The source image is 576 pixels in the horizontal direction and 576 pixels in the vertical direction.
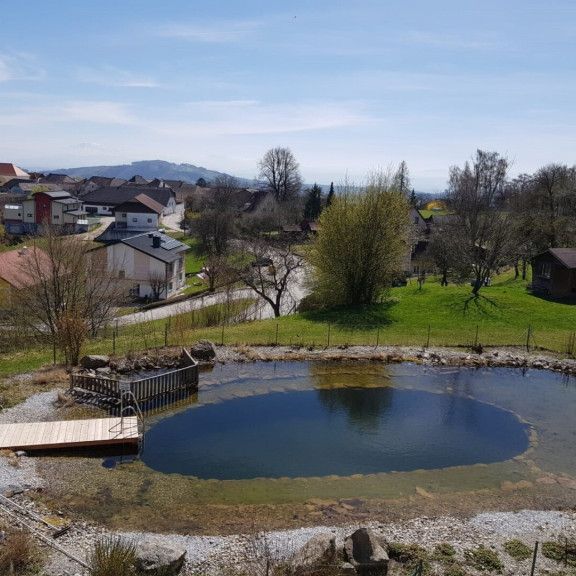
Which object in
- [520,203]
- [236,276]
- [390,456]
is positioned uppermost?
[520,203]

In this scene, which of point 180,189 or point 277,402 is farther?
point 180,189

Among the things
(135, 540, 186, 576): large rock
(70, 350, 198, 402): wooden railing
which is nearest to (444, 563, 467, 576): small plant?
(135, 540, 186, 576): large rock

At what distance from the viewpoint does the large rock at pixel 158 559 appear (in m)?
10.6

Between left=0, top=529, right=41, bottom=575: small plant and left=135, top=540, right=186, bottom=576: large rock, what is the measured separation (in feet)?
6.29

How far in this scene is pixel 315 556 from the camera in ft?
36.7

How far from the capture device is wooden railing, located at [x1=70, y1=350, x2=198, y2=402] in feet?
67.7

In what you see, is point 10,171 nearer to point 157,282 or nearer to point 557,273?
point 157,282

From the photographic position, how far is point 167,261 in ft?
157

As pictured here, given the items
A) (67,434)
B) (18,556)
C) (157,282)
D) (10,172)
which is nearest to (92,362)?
(67,434)

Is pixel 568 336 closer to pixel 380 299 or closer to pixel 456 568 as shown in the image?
pixel 380 299

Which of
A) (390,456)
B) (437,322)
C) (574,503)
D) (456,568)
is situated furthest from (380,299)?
(456,568)

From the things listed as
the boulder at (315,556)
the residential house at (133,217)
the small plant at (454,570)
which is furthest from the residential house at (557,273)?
the residential house at (133,217)

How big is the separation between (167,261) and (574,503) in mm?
37978

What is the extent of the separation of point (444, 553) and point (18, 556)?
27.5 feet
